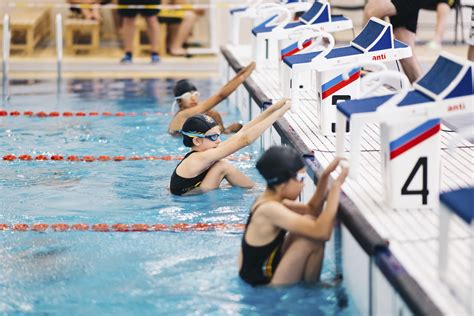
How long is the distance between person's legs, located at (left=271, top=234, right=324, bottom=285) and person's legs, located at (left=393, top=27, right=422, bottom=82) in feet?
10.4

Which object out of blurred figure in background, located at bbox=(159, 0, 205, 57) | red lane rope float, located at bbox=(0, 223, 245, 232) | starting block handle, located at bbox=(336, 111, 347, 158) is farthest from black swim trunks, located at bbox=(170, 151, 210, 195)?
blurred figure in background, located at bbox=(159, 0, 205, 57)

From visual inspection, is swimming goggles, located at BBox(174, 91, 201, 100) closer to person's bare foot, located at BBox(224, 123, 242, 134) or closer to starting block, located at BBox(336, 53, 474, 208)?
person's bare foot, located at BBox(224, 123, 242, 134)

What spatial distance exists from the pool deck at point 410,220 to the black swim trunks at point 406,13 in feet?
4.07

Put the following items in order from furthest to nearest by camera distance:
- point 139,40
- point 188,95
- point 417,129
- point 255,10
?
point 139,40 → point 255,10 → point 188,95 → point 417,129

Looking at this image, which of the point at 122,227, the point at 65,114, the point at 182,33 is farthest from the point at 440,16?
the point at 122,227

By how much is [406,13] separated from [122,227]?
124 inches

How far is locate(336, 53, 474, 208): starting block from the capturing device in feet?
14.6

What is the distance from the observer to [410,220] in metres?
4.43

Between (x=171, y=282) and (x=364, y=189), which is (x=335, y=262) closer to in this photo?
(x=364, y=189)

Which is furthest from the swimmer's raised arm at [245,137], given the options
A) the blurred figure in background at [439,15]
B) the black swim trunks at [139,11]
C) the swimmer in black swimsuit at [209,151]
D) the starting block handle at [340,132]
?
the black swim trunks at [139,11]

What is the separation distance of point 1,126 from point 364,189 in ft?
15.8

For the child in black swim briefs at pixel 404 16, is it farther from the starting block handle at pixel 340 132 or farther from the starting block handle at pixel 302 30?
the starting block handle at pixel 340 132

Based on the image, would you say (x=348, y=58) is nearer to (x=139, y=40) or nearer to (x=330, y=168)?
(x=330, y=168)

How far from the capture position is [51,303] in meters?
4.47
